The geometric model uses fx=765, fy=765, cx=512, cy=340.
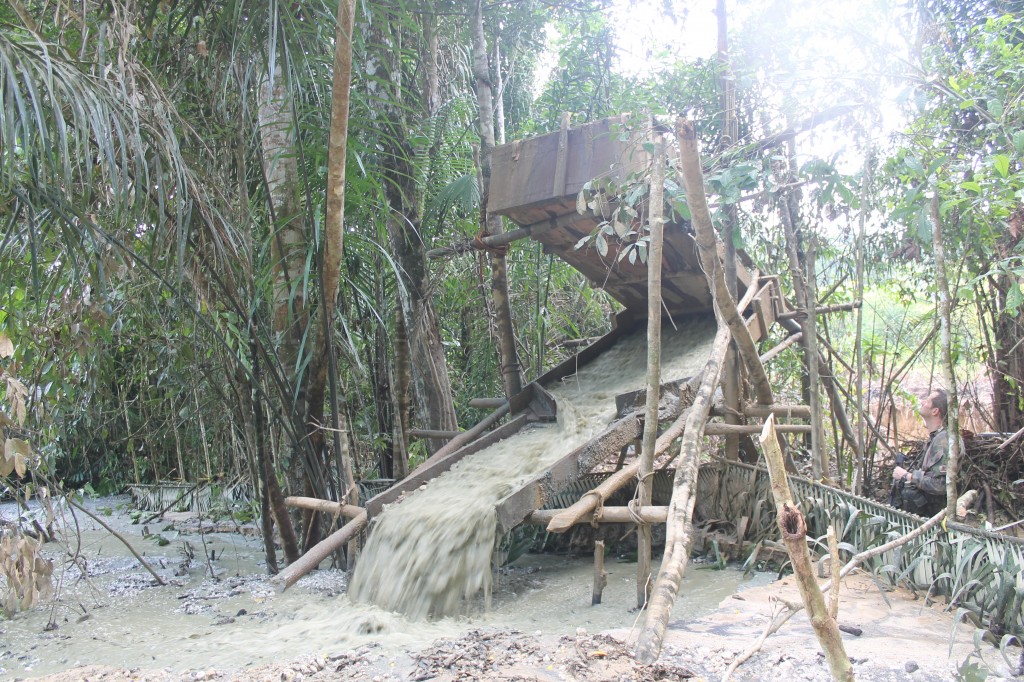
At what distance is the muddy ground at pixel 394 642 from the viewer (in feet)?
9.26

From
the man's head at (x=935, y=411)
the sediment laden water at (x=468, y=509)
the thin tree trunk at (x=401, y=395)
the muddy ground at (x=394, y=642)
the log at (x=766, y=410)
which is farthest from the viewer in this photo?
the man's head at (x=935, y=411)

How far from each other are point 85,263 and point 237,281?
76cm

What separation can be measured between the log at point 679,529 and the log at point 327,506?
1945mm

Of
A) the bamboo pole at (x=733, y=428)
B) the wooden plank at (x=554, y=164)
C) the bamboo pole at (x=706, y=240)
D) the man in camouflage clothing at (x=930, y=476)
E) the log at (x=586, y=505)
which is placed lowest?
the man in camouflage clothing at (x=930, y=476)

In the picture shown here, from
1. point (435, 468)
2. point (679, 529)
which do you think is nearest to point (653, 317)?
point (679, 529)

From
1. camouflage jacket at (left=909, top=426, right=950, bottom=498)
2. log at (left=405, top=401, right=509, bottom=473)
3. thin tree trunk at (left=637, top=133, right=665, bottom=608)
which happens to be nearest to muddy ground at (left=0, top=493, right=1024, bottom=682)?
thin tree trunk at (left=637, top=133, right=665, bottom=608)

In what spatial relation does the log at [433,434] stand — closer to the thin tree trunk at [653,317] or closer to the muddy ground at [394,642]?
the muddy ground at [394,642]

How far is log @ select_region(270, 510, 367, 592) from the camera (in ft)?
12.7

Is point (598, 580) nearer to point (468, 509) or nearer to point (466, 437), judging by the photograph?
point (468, 509)

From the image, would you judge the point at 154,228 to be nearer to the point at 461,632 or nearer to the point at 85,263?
the point at 85,263

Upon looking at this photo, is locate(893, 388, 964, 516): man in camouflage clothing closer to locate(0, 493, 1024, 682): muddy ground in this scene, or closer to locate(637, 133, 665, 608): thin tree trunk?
locate(0, 493, 1024, 682): muddy ground

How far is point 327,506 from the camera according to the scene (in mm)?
4305

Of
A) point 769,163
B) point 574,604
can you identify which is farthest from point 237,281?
point 769,163

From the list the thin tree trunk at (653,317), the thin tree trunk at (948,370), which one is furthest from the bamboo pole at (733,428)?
the thin tree trunk at (948,370)
